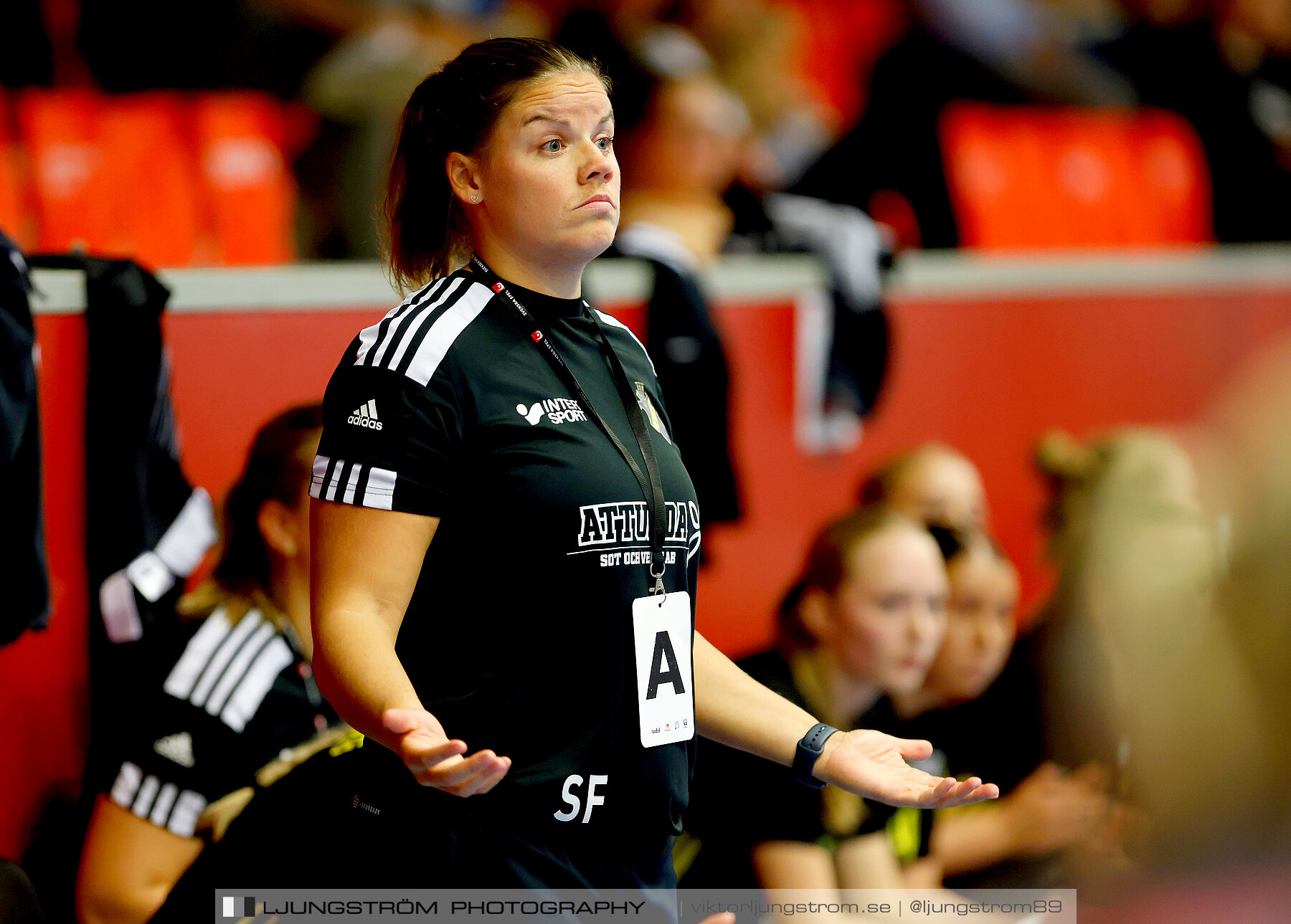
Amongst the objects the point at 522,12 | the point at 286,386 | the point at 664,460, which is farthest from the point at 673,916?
the point at 522,12

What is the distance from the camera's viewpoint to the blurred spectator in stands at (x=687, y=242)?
357 cm

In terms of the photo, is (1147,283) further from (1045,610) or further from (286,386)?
(286,386)

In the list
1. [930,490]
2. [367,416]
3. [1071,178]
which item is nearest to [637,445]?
[367,416]

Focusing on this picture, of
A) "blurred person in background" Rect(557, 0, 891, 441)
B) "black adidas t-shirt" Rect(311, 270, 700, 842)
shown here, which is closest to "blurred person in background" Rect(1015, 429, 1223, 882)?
"blurred person in background" Rect(557, 0, 891, 441)

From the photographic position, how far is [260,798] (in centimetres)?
223

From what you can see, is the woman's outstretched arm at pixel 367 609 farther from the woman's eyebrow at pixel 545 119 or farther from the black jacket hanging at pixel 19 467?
the black jacket hanging at pixel 19 467

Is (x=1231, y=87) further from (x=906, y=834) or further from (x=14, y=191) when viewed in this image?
(x=14, y=191)

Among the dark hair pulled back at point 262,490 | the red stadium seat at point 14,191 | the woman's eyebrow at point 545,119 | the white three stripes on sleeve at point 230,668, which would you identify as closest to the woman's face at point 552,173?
the woman's eyebrow at point 545,119

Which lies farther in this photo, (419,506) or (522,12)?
(522,12)

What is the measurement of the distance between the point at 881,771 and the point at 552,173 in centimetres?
79

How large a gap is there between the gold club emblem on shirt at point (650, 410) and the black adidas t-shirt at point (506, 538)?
0.09m

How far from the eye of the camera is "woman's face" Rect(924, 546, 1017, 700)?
3342 millimetres

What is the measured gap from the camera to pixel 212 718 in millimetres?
2371

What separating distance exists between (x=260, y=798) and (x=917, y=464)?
1.93m
